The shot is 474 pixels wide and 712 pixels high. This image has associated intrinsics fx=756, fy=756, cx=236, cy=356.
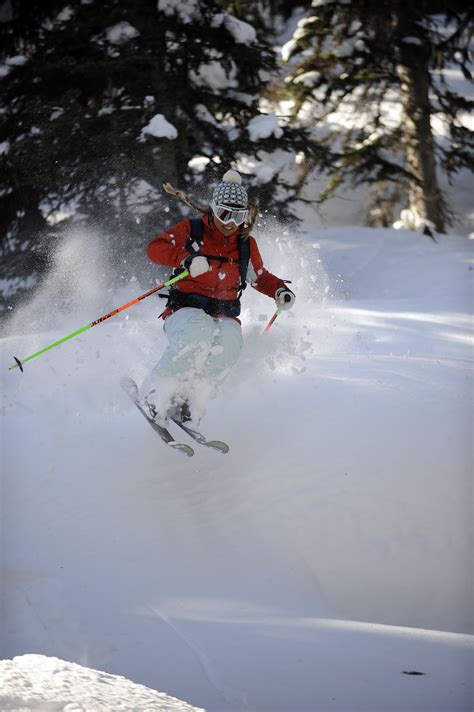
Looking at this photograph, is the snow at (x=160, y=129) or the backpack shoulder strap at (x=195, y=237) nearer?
the backpack shoulder strap at (x=195, y=237)

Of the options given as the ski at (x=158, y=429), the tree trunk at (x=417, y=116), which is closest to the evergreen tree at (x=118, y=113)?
the tree trunk at (x=417, y=116)

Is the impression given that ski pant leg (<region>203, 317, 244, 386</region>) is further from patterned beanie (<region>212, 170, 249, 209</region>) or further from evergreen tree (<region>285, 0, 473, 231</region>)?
evergreen tree (<region>285, 0, 473, 231</region>)

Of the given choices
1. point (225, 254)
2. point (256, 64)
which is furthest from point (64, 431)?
point (256, 64)

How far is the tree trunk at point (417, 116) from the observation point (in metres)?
15.0

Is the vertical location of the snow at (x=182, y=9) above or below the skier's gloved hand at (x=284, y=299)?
above

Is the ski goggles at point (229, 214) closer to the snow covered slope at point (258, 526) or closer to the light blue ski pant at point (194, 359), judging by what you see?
the light blue ski pant at point (194, 359)

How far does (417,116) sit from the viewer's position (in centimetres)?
1504

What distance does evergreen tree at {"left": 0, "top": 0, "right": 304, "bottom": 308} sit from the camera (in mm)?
10695

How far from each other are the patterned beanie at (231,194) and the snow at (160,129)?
4.68 metres

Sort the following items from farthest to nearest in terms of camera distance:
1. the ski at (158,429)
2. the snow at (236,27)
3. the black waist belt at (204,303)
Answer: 1. the snow at (236,27)
2. the black waist belt at (204,303)
3. the ski at (158,429)

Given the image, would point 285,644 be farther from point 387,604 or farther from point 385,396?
point 385,396

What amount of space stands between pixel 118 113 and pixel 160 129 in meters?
1.00

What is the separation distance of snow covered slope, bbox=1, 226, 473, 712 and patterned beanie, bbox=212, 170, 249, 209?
1.60 meters

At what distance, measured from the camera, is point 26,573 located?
15.3 feet
